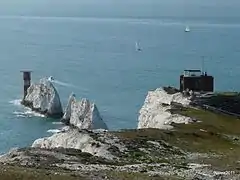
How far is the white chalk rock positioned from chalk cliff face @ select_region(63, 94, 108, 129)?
1740 inches

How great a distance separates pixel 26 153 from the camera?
3647cm

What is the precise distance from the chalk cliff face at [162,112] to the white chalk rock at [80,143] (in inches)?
379

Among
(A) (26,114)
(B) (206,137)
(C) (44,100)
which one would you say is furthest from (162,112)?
(C) (44,100)

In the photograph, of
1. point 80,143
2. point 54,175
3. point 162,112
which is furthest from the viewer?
point 162,112

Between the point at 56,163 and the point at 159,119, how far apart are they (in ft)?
104

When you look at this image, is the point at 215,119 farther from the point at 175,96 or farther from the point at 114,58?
the point at 114,58

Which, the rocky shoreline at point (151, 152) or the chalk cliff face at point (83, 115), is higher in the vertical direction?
the rocky shoreline at point (151, 152)

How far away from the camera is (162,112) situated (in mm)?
66000

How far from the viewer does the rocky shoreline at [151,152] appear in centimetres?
3173

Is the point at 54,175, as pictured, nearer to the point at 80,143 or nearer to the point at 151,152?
the point at 151,152

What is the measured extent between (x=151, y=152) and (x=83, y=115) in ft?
218

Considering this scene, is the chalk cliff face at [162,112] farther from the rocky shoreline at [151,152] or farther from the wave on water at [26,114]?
the wave on water at [26,114]

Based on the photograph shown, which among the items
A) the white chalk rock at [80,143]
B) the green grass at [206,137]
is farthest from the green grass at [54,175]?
the white chalk rock at [80,143]

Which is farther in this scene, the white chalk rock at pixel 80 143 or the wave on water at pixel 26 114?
the wave on water at pixel 26 114
